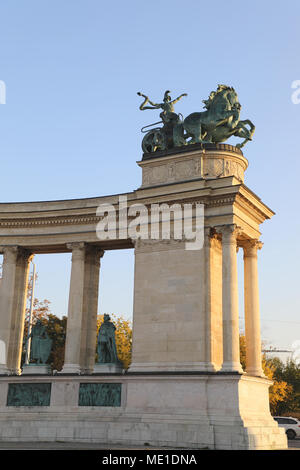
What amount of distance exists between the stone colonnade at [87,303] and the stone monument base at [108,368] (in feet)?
4.77

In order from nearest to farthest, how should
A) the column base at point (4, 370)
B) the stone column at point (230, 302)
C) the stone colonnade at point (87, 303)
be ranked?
1. the stone column at point (230, 302)
2. the stone colonnade at point (87, 303)
3. the column base at point (4, 370)

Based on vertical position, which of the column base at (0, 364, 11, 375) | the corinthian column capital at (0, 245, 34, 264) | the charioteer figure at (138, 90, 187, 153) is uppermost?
the charioteer figure at (138, 90, 187, 153)

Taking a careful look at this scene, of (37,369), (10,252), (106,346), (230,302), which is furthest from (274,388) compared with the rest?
(10,252)

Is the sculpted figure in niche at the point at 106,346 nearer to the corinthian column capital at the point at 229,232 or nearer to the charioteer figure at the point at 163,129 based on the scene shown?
the corinthian column capital at the point at 229,232

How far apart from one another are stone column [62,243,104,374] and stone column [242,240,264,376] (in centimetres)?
1023

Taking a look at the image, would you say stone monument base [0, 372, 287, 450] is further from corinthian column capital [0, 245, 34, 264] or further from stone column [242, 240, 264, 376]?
corinthian column capital [0, 245, 34, 264]

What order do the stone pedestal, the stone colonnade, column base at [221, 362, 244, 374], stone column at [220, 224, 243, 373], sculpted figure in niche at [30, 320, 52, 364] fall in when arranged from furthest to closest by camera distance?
sculpted figure in niche at [30, 320, 52, 364]
the stone pedestal
the stone colonnade
stone column at [220, 224, 243, 373]
column base at [221, 362, 244, 374]

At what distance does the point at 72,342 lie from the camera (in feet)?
114

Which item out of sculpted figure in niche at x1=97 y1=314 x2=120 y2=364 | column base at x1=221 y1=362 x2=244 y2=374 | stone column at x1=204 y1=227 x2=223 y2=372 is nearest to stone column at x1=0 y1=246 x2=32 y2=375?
sculpted figure in niche at x1=97 y1=314 x2=120 y2=364

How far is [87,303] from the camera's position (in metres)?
37.6

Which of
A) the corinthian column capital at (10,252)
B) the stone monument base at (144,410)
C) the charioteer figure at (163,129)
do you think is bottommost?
the stone monument base at (144,410)

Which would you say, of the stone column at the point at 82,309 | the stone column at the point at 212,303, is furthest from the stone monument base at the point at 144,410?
the stone column at the point at 82,309

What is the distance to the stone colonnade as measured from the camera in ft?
102

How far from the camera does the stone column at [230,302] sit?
30.0 meters
